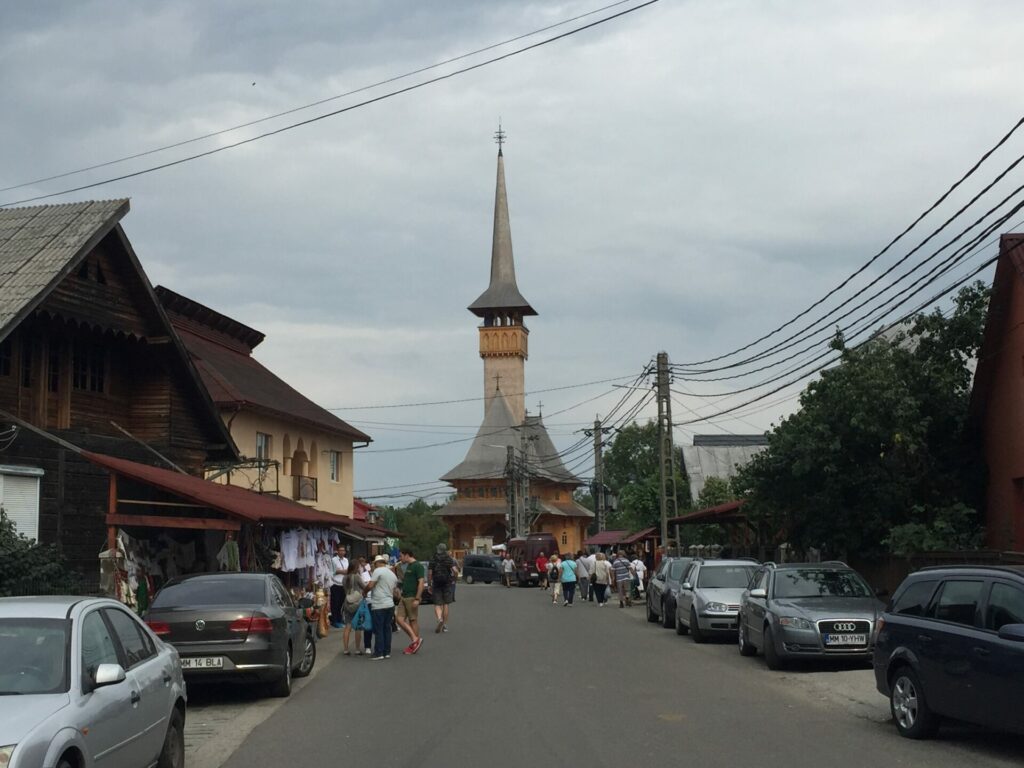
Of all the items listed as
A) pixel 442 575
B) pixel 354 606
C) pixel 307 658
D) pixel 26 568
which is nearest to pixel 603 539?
pixel 442 575

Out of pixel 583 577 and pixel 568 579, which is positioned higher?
pixel 568 579

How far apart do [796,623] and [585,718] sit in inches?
216

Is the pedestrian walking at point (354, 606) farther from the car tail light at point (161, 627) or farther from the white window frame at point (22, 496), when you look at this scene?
the car tail light at point (161, 627)

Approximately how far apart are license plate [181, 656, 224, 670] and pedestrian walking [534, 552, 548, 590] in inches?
1753

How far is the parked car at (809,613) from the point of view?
1619 cm

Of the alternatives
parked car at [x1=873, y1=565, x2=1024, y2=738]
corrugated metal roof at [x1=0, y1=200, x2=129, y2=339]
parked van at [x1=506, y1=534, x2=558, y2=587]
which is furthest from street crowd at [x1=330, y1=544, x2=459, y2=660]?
parked van at [x1=506, y1=534, x2=558, y2=587]

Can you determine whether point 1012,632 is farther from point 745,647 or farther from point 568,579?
point 568,579

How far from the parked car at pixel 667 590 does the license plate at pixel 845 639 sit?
356 inches

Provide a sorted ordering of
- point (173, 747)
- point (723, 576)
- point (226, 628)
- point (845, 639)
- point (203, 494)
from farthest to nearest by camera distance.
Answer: point (723, 576), point (203, 494), point (845, 639), point (226, 628), point (173, 747)

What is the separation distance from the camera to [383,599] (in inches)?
747

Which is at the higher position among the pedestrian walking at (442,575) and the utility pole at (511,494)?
the utility pole at (511,494)

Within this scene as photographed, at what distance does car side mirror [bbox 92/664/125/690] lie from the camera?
269 inches

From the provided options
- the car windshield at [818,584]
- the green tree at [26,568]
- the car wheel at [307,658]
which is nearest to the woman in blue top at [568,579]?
the car windshield at [818,584]

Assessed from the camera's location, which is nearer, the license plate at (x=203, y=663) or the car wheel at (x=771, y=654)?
the license plate at (x=203, y=663)
